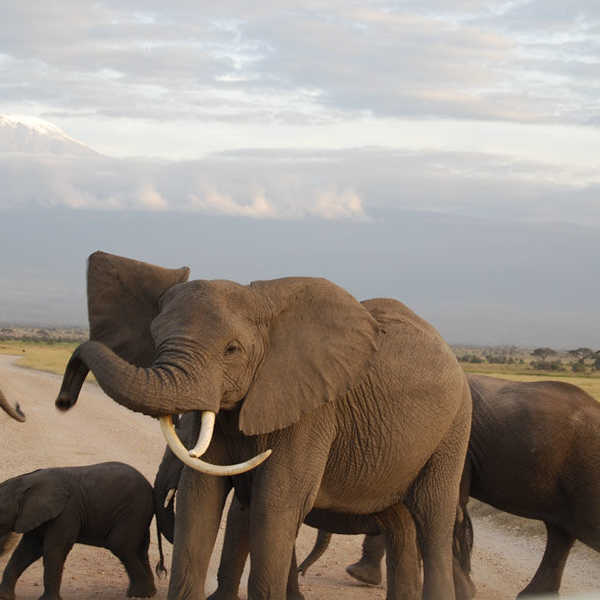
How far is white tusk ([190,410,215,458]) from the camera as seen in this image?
24.4 feet

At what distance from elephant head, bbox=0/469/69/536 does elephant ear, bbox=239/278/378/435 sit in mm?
2718

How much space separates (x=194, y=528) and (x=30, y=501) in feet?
6.83

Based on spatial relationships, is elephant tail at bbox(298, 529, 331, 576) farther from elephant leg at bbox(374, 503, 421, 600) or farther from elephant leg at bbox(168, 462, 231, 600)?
elephant leg at bbox(168, 462, 231, 600)

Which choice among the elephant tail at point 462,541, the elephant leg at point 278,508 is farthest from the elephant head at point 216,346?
the elephant tail at point 462,541

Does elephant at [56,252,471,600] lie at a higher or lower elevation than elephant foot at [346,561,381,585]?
higher

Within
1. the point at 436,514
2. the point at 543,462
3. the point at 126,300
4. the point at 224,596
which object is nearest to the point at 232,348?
the point at 126,300

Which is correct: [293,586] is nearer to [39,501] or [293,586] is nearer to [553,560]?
[39,501]

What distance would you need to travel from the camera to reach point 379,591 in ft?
38.2

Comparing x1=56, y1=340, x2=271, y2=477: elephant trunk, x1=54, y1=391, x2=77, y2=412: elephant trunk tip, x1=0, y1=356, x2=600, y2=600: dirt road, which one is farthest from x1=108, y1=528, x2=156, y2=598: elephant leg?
x1=56, y1=340, x2=271, y2=477: elephant trunk

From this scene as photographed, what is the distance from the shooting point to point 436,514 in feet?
29.9

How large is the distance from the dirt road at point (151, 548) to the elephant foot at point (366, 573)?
8cm

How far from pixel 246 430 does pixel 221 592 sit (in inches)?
92.6

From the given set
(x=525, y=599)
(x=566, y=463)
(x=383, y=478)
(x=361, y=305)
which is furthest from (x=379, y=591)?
(x=361, y=305)

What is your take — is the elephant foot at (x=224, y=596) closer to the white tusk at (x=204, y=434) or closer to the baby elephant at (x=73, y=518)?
the baby elephant at (x=73, y=518)
